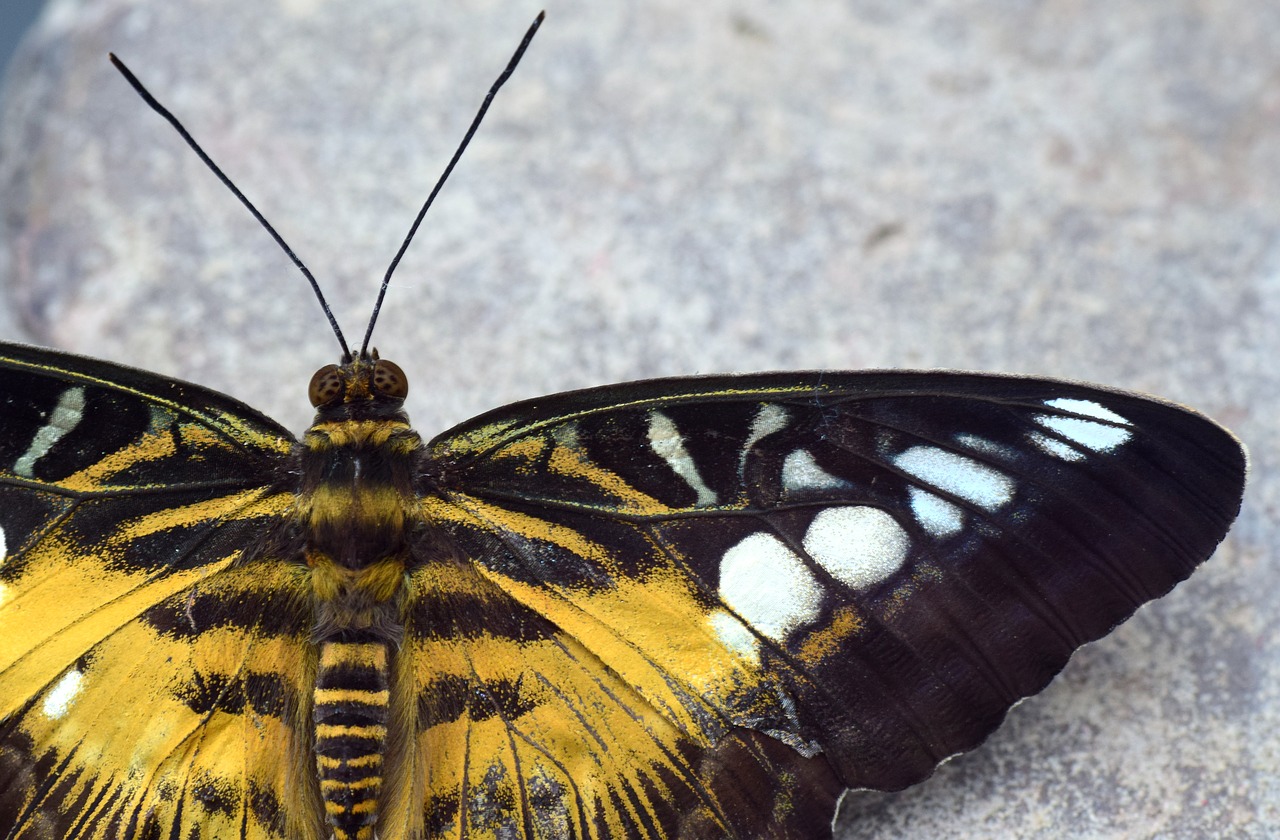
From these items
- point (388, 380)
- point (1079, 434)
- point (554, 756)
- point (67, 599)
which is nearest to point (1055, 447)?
point (1079, 434)

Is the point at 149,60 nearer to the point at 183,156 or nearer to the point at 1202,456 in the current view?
the point at 183,156

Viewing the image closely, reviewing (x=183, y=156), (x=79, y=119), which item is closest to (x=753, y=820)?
(x=183, y=156)

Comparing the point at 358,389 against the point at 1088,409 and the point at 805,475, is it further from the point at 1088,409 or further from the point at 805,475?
the point at 1088,409

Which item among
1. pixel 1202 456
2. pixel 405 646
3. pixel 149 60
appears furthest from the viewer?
pixel 149 60

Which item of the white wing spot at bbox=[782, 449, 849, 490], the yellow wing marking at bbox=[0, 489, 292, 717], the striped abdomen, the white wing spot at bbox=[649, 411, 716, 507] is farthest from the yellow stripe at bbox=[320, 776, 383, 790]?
the white wing spot at bbox=[782, 449, 849, 490]

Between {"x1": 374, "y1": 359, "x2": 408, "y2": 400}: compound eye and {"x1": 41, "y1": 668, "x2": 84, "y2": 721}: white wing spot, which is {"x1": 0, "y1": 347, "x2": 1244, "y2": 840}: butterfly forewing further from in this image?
{"x1": 374, "y1": 359, "x2": 408, "y2": 400}: compound eye
